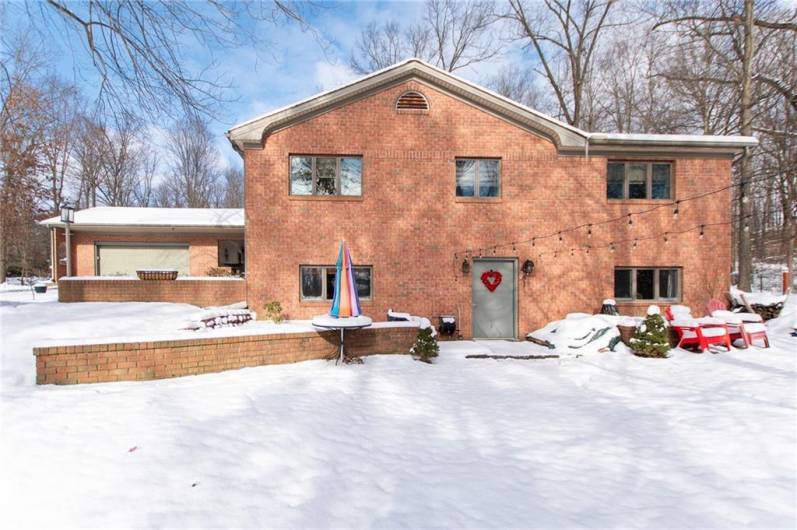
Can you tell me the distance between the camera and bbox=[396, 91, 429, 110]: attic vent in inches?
408

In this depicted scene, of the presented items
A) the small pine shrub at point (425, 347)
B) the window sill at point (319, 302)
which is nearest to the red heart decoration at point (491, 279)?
the small pine shrub at point (425, 347)

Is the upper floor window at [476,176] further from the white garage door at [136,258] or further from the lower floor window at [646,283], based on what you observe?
the white garage door at [136,258]

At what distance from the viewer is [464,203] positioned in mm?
10508

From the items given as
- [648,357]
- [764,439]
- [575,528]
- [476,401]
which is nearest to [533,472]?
[575,528]

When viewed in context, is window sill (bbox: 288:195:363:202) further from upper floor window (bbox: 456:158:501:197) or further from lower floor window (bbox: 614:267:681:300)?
lower floor window (bbox: 614:267:681:300)

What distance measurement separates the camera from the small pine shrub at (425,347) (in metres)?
7.95

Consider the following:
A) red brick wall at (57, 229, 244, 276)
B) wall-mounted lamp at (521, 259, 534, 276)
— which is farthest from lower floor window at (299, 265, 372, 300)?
red brick wall at (57, 229, 244, 276)

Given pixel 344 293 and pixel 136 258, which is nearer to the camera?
pixel 344 293

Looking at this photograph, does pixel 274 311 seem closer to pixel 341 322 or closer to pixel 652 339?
pixel 341 322

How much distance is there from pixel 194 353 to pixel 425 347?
470cm

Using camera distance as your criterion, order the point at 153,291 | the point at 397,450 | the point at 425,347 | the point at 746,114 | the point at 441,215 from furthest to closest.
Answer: the point at 746,114 < the point at 153,291 < the point at 441,215 < the point at 425,347 < the point at 397,450

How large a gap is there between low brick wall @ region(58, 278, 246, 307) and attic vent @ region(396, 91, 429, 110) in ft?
28.0

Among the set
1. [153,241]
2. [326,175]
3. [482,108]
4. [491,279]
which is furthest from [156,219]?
[491,279]

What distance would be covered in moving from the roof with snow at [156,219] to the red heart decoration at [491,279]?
12.1 meters
